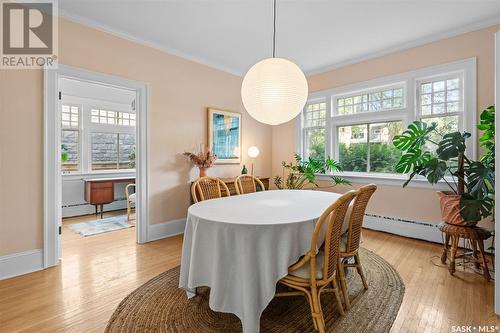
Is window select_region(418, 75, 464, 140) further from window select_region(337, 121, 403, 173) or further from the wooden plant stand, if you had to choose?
the wooden plant stand

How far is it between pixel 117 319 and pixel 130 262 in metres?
1.06

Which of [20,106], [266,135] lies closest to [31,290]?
[20,106]

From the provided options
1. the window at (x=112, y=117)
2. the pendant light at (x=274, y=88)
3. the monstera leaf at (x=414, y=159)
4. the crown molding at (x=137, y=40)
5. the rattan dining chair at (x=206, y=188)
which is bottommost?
the rattan dining chair at (x=206, y=188)

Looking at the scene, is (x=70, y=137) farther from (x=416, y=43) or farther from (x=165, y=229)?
(x=416, y=43)

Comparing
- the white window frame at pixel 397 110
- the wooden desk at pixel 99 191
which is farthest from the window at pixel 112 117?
the white window frame at pixel 397 110

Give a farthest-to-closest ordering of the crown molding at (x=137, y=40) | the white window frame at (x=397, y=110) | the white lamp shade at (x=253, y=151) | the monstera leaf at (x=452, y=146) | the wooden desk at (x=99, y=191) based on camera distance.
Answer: the wooden desk at (x=99, y=191) < the white lamp shade at (x=253, y=151) < the white window frame at (x=397, y=110) < the crown molding at (x=137, y=40) < the monstera leaf at (x=452, y=146)

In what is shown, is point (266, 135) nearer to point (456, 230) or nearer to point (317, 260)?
point (456, 230)

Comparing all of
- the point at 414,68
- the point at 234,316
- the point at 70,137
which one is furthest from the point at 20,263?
the point at 414,68

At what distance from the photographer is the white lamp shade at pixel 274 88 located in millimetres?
2133

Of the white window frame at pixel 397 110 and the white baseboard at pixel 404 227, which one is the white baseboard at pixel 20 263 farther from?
the white baseboard at pixel 404 227

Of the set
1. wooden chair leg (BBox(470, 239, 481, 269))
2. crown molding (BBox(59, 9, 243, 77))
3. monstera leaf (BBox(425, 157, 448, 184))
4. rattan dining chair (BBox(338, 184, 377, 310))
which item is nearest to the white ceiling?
crown molding (BBox(59, 9, 243, 77))

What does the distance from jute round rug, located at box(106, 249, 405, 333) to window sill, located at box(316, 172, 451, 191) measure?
63.9 inches

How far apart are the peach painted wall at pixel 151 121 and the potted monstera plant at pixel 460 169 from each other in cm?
265

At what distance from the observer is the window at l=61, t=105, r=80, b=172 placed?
4910 millimetres
